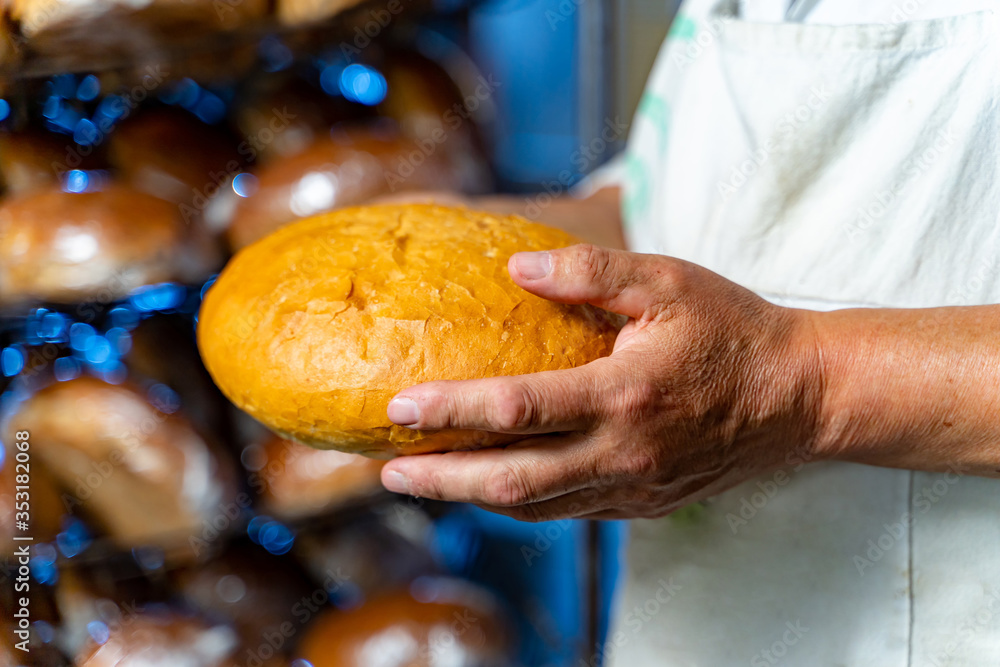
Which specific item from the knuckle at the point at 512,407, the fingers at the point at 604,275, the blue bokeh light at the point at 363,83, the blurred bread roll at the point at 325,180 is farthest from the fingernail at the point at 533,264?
the blue bokeh light at the point at 363,83

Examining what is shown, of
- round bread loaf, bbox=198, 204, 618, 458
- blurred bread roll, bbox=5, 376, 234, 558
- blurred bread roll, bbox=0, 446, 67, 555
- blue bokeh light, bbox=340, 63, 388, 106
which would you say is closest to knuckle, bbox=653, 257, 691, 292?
round bread loaf, bbox=198, 204, 618, 458

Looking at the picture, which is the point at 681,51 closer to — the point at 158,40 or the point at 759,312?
the point at 759,312

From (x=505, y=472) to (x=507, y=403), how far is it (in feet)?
0.30

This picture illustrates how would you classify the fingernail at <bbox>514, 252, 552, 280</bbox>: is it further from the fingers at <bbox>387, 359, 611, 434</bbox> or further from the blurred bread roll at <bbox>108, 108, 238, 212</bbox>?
the blurred bread roll at <bbox>108, 108, 238, 212</bbox>

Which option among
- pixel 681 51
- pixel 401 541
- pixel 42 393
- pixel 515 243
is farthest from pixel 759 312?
pixel 401 541

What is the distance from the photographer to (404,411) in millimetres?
554

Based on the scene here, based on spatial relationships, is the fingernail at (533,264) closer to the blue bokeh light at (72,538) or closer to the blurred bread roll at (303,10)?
the blurred bread roll at (303,10)

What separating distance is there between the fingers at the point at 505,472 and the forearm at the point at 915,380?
23 centimetres

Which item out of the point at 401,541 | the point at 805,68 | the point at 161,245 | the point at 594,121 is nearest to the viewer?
the point at 805,68

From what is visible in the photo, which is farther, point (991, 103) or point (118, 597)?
point (118, 597)

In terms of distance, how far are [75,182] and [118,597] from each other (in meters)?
0.68

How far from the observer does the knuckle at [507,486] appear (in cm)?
60

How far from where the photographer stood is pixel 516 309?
2.14 feet

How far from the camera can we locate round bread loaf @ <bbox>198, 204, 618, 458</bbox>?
0.63 metres
